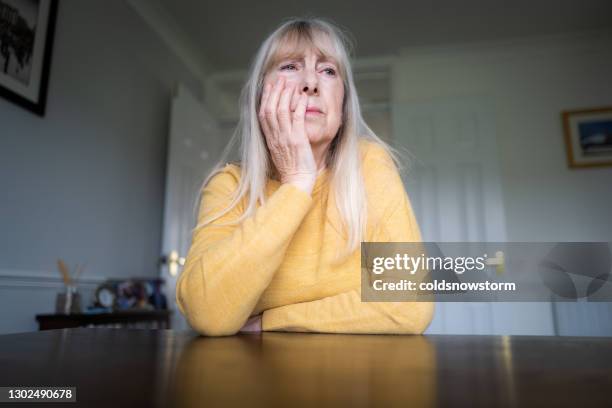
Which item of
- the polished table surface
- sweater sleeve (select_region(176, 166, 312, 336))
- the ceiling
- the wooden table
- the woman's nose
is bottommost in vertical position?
the wooden table

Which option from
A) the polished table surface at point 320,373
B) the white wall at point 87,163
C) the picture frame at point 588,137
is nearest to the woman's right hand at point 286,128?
the polished table surface at point 320,373

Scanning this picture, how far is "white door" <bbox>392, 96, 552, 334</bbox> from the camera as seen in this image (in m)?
3.04

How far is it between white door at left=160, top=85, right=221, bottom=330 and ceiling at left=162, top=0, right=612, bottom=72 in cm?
54

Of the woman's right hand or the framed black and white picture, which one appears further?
the framed black and white picture

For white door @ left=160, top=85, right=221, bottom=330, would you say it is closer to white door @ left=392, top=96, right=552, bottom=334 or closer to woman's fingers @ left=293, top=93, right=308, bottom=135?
white door @ left=392, top=96, right=552, bottom=334

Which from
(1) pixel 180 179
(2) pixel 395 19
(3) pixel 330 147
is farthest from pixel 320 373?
(2) pixel 395 19

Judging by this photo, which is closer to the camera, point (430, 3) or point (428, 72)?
point (430, 3)

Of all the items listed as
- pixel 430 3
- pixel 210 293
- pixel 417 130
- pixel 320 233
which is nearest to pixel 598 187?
pixel 417 130

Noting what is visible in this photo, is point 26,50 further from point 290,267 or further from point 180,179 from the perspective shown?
point 290,267

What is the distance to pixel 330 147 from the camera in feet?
3.46

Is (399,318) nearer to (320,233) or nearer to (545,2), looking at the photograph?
(320,233)

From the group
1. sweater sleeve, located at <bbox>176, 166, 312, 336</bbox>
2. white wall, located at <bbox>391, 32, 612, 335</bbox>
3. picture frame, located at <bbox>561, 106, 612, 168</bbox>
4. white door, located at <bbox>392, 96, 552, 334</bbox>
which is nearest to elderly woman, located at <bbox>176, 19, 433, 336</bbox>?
sweater sleeve, located at <bbox>176, 166, 312, 336</bbox>

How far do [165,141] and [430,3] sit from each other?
2042mm

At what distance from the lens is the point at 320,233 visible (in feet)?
3.00
